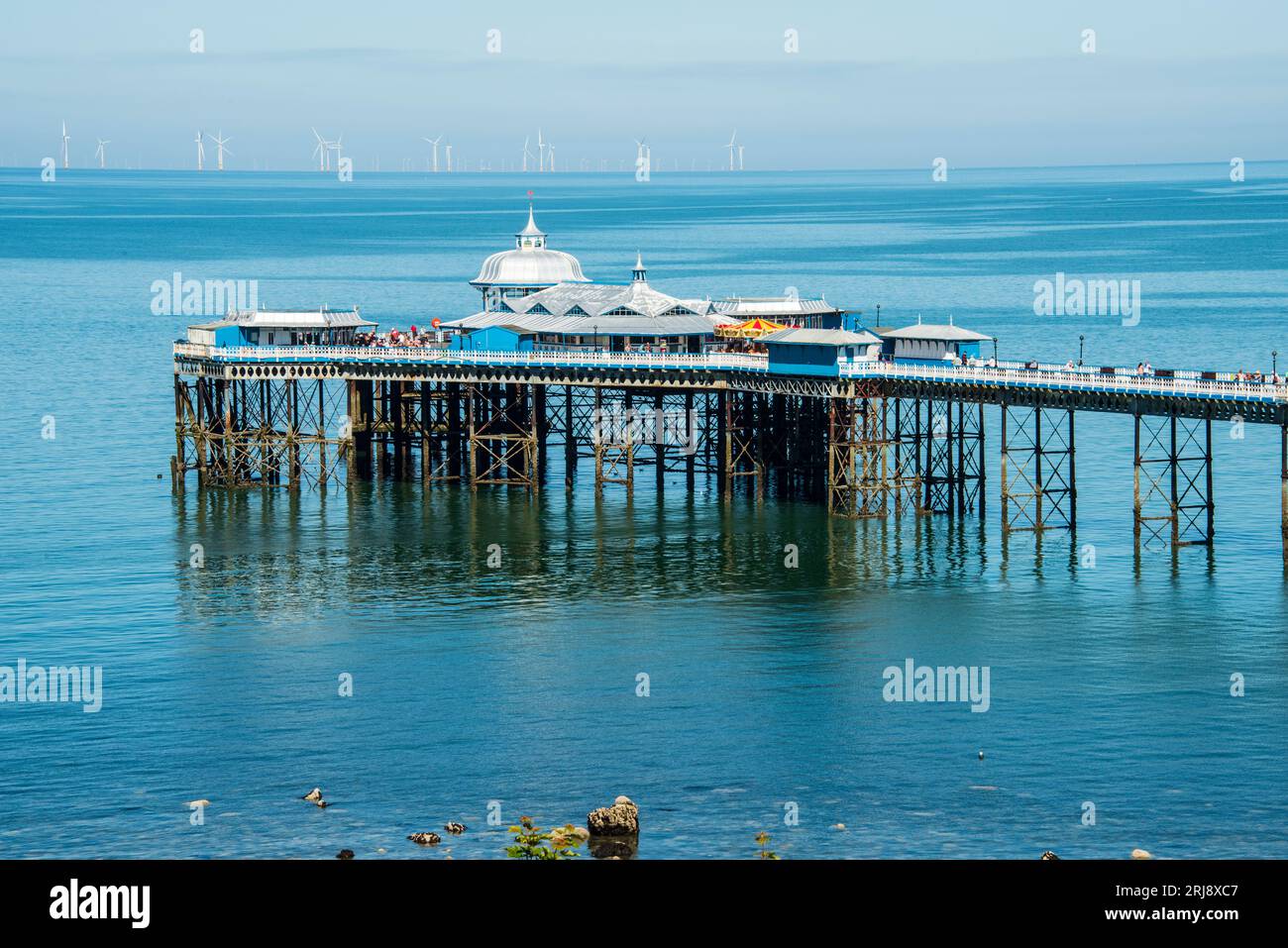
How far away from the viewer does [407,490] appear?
10212 cm

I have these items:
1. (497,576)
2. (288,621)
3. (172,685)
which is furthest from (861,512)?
(172,685)

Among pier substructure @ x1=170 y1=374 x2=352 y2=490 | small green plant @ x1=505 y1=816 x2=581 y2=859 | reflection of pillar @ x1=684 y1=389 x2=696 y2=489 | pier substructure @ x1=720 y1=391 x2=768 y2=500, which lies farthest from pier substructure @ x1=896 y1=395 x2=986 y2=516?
small green plant @ x1=505 y1=816 x2=581 y2=859

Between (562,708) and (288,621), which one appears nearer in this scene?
(562,708)

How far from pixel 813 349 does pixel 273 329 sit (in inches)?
1173

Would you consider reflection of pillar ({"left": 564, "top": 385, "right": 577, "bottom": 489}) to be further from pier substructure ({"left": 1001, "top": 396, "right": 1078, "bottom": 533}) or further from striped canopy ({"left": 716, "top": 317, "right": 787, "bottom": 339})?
pier substructure ({"left": 1001, "top": 396, "right": 1078, "bottom": 533})

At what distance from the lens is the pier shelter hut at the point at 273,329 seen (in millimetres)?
106312

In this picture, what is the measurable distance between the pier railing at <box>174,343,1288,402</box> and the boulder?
1493 inches

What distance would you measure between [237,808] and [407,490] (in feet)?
169

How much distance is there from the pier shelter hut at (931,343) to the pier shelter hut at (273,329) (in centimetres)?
2866

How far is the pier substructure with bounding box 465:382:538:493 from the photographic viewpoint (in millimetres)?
101812

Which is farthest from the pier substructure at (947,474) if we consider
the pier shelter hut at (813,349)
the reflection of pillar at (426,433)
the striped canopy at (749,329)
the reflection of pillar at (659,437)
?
the reflection of pillar at (426,433)

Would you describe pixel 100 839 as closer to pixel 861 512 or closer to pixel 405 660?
pixel 405 660
